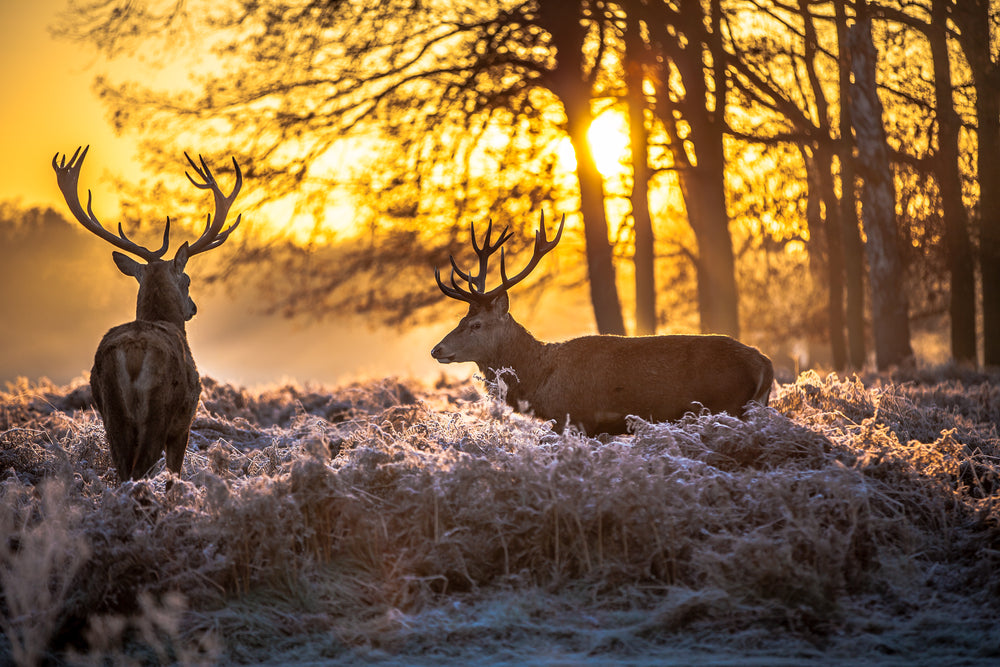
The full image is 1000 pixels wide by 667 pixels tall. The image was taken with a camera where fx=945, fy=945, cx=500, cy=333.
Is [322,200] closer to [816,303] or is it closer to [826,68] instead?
[826,68]

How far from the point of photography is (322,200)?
17.1 m

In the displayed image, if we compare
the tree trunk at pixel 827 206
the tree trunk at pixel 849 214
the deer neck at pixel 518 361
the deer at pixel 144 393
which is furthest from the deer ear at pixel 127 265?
the tree trunk at pixel 827 206

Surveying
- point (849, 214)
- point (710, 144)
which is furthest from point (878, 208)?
point (710, 144)

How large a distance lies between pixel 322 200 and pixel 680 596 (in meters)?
13.4

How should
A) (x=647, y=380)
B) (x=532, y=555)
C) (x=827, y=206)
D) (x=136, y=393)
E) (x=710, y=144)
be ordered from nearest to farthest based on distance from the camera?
(x=532, y=555)
(x=136, y=393)
(x=647, y=380)
(x=710, y=144)
(x=827, y=206)

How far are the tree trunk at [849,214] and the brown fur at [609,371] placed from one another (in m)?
9.18

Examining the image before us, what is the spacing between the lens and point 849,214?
18125 millimetres

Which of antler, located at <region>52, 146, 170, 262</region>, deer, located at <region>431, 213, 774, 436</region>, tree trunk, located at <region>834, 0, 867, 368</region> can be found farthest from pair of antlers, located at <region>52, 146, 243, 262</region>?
tree trunk, located at <region>834, 0, 867, 368</region>

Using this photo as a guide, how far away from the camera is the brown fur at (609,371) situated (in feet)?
27.1

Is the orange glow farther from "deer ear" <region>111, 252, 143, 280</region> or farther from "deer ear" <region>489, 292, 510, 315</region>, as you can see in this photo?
"deer ear" <region>111, 252, 143, 280</region>

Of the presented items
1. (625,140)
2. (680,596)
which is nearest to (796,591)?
(680,596)

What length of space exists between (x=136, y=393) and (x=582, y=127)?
1175 cm

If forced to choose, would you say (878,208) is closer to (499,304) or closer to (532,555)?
(499,304)

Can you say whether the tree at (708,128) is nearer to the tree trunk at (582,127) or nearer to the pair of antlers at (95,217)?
the tree trunk at (582,127)
